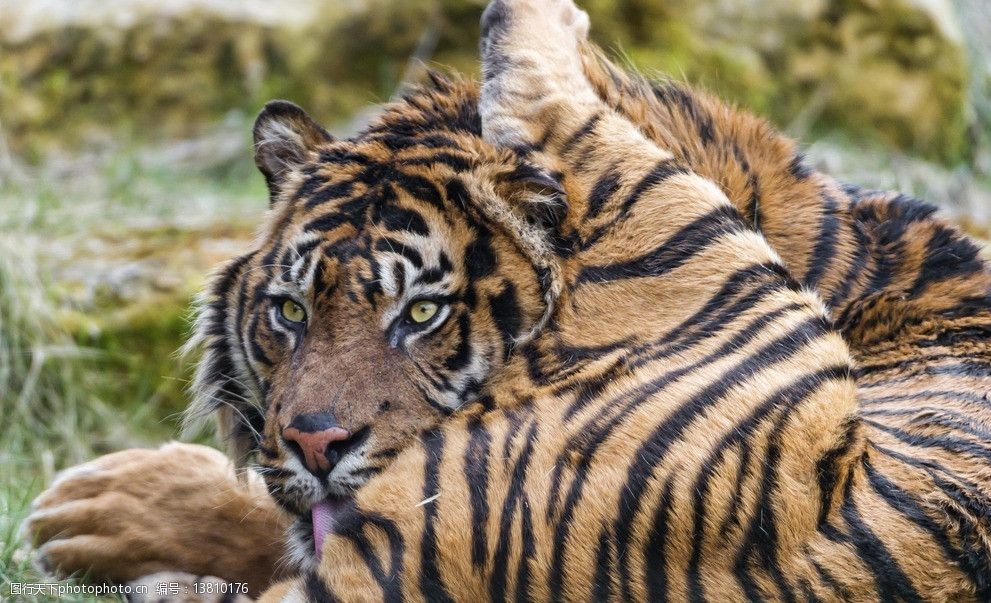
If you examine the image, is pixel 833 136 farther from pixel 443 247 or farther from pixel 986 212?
pixel 443 247

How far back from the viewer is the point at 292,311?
2262 mm

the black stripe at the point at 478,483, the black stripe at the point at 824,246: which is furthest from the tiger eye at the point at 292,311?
the black stripe at the point at 824,246

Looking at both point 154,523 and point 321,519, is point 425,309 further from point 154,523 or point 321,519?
point 154,523

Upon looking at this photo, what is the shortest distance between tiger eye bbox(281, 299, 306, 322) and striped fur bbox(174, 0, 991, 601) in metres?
0.03

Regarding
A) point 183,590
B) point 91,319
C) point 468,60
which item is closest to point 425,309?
point 183,590

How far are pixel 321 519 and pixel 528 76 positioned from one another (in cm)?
102

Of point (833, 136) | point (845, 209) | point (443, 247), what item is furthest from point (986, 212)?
point (443, 247)

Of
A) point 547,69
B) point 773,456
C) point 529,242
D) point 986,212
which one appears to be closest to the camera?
point 773,456

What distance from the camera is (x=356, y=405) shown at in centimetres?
204

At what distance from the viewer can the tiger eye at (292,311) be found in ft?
7.36

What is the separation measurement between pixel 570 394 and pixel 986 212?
362cm

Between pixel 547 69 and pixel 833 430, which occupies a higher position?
pixel 547 69

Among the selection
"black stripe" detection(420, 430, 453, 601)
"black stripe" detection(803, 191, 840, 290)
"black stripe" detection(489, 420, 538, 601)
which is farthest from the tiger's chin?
"black stripe" detection(803, 191, 840, 290)

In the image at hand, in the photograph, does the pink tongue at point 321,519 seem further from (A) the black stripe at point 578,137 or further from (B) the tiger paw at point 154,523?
(A) the black stripe at point 578,137
